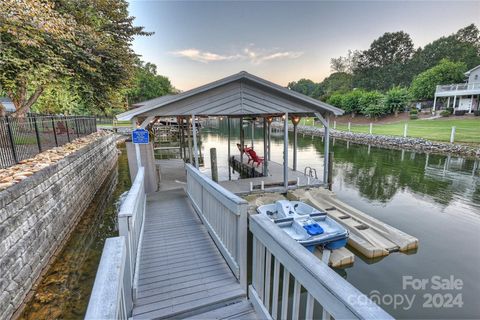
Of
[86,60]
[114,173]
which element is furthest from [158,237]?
[114,173]

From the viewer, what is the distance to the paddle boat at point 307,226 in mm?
5078

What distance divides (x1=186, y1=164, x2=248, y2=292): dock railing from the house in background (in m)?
35.6

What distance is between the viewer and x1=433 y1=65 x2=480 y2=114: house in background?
26.2m

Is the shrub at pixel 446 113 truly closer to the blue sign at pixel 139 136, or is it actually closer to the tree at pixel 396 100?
the tree at pixel 396 100

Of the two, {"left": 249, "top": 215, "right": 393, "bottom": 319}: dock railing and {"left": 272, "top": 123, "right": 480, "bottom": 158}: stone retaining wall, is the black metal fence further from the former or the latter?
{"left": 272, "top": 123, "right": 480, "bottom": 158}: stone retaining wall

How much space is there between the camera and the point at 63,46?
902 cm

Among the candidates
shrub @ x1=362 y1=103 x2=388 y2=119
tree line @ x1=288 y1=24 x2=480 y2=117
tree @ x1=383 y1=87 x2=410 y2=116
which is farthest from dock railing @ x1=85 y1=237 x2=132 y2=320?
tree line @ x1=288 y1=24 x2=480 y2=117

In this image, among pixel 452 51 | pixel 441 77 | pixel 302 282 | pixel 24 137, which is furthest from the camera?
pixel 452 51

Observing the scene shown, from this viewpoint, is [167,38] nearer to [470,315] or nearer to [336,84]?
[470,315]

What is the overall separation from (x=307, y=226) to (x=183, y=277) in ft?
11.0

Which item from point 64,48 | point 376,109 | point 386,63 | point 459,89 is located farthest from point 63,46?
point 386,63

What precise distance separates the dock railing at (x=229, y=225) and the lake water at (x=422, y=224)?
3.29 metres

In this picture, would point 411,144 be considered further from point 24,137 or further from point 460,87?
point 24,137

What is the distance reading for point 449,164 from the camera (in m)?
13.8
